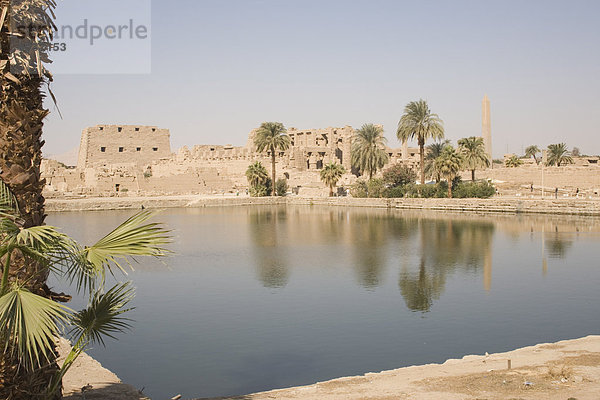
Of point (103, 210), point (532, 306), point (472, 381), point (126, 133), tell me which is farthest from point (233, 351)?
point (126, 133)

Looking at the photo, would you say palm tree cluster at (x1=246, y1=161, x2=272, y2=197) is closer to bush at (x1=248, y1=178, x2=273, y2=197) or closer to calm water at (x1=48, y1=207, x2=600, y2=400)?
bush at (x1=248, y1=178, x2=273, y2=197)

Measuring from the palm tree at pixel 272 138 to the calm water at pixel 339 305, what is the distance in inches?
1053

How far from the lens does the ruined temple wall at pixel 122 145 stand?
2803 inches

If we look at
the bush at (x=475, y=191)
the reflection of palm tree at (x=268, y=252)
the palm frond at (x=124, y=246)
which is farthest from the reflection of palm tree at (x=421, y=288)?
the bush at (x=475, y=191)

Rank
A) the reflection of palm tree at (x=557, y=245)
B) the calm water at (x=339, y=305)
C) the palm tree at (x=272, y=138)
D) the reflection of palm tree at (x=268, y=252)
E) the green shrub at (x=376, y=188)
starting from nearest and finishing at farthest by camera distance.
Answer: the calm water at (x=339, y=305)
the reflection of palm tree at (x=268, y=252)
the reflection of palm tree at (x=557, y=245)
the green shrub at (x=376, y=188)
the palm tree at (x=272, y=138)

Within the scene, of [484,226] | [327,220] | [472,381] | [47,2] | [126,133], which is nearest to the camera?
[47,2]

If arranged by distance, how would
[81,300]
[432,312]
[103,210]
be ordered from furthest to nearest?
[103,210], [81,300], [432,312]

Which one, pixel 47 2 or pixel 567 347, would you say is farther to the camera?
pixel 567 347

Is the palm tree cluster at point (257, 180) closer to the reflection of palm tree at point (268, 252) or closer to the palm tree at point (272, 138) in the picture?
the palm tree at point (272, 138)

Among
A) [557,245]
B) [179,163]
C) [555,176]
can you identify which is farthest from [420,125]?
[179,163]

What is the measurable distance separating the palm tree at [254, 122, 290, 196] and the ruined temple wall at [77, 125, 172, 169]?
24.2 meters

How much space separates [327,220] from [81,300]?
23.4 m

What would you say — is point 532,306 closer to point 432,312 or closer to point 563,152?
point 432,312

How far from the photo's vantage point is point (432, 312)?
13539 millimetres
